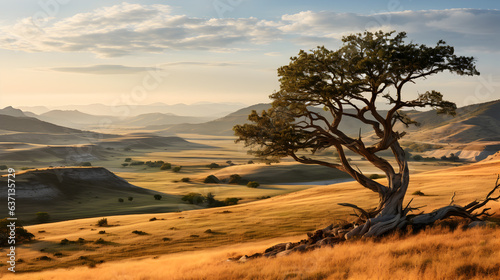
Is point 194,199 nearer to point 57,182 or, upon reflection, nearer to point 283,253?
point 57,182

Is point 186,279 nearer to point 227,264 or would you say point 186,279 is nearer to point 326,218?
point 227,264

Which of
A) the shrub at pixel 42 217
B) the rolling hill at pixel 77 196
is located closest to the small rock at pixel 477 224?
the rolling hill at pixel 77 196

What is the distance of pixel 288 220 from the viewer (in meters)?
32.8

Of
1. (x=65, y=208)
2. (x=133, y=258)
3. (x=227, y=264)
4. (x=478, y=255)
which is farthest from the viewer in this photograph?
(x=65, y=208)

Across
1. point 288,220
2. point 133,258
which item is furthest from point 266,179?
point 133,258

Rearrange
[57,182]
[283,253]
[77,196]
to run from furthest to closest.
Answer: [57,182] → [77,196] → [283,253]

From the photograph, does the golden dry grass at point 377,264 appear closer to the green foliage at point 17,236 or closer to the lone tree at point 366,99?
the lone tree at point 366,99

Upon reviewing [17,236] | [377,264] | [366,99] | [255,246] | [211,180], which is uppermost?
[366,99]

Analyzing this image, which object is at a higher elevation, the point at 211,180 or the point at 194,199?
the point at 194,199

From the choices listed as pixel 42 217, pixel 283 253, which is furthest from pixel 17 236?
pixel 283 253

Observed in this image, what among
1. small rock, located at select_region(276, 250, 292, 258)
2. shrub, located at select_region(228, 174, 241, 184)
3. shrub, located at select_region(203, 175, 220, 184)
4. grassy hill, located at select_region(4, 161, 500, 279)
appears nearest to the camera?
grassy hill, located at select_region(4, 161, 500, 279)

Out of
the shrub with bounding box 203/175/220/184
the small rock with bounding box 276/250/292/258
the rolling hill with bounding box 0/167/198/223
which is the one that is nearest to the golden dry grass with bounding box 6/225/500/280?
the small rock with bounding box 276/250/292/258

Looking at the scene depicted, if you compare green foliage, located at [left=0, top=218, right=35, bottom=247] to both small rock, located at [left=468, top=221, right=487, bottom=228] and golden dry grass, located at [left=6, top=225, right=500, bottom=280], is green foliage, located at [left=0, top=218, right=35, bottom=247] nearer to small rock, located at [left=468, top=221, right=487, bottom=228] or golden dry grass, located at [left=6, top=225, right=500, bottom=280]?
golden dry grass, located at [left=6, top=225, right=500, bottom=280]

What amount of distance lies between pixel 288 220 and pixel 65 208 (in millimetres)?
42506
